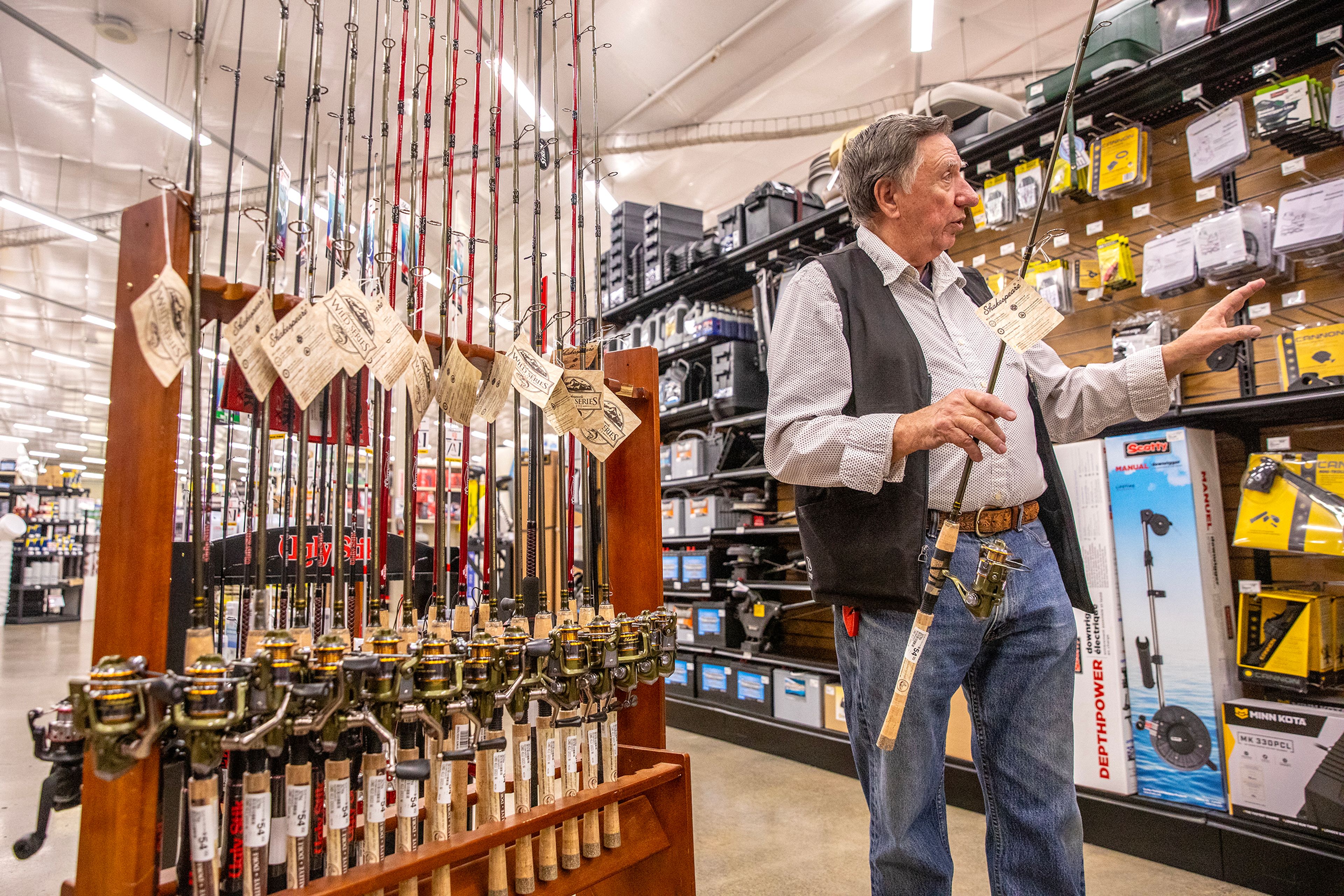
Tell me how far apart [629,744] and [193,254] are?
1212 millimetres

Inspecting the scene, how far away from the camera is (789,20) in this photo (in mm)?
5445

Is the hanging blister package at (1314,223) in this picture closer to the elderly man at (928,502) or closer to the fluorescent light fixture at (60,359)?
the elderly man at (928,502)

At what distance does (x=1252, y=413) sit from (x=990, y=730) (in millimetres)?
1661

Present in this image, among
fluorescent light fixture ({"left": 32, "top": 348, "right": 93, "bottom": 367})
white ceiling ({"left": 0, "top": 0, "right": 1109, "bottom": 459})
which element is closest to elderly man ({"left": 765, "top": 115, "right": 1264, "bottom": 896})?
white ceiling ({"left": 0, "top": 0, "right": 1109, "bottom": 459})

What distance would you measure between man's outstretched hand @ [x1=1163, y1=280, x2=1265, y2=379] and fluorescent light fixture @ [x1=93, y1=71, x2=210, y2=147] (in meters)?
5.94

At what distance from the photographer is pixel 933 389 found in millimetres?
1331

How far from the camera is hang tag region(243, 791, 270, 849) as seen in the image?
3.12 ft

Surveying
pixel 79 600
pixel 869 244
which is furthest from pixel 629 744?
pixel 79 600

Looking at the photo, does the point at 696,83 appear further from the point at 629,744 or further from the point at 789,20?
the point at 629,744

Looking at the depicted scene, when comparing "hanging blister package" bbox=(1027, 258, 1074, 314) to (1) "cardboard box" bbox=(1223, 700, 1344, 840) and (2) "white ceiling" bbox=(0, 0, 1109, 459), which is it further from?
(2) "white ceiling" bbox=(0, 0, 1109, 459)

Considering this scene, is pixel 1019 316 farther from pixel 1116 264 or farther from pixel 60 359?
pixel 60 359

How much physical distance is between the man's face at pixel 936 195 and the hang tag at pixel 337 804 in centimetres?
128

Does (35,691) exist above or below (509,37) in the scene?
below

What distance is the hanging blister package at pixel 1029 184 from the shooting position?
2.98 meters
